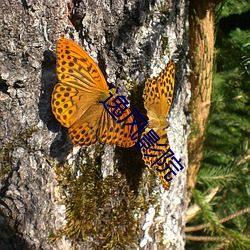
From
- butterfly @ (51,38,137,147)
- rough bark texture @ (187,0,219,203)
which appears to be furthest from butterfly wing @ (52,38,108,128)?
rough bark texture @ (187,0,219,203)

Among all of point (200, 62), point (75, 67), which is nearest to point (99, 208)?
point (75, 67)

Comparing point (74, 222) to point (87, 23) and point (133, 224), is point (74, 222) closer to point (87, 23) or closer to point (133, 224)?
point (133, 224)

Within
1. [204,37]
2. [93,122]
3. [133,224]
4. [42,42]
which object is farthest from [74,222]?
[204,37]

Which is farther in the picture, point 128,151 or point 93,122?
point 128,151

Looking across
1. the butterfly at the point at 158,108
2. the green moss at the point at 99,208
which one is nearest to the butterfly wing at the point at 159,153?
the butterfly at the point at 158,108

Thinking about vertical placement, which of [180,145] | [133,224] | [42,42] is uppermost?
[42,42]

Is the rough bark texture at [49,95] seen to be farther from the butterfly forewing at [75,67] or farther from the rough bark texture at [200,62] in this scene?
the rough bark texture at [200,62]

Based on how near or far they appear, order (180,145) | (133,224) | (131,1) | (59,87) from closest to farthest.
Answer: (59,87) → (131,1) → (133,224) → (180,145)
